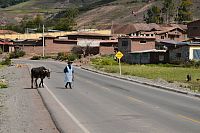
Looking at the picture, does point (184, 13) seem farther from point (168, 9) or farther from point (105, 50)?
point (105, 50)

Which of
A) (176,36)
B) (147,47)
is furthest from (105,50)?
(176,36)

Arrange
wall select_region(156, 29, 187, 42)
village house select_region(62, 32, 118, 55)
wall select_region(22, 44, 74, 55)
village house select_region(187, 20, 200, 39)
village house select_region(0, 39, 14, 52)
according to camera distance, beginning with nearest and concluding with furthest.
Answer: village house select_region(62, 32, 118, 55)
wall select_region(156, 29, 187, 42)
village house select_region(187, 20, 200, 39)
wall select_region(22, 44, 74, 55)
village house select_region(0, 39, 14, 52)

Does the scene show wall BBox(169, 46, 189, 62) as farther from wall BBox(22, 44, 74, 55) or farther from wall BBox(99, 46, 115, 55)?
wall BBox(22, 44, 74, 55)

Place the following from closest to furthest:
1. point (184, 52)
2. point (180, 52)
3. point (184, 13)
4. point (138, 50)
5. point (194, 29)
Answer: point (184, 52)
point (180, 52)
point (138, 50)
point (194, 29)
point (184, 13)

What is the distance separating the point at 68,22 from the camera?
173 meters

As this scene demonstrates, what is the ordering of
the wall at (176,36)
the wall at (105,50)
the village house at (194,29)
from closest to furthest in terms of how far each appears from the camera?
1. the wall at (105,50)
2. the wall at (176,36)
3. the village house at (194,29)

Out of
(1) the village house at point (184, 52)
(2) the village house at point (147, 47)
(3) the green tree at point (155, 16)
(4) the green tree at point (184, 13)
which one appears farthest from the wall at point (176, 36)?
(3) the green tree at point (155, 16)

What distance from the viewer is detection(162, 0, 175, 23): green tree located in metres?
165

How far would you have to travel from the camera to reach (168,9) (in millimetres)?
166375

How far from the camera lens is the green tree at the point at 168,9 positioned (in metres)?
165

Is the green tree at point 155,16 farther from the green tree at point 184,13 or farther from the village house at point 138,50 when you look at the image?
the village house at point 138,50

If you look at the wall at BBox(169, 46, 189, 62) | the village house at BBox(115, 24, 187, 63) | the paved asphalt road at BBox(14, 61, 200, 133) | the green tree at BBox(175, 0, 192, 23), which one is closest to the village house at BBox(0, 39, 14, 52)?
the village house at BBox(115, 24, 187, 63)

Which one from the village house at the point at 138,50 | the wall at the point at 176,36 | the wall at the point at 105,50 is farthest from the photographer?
the wall at the point at 176,36

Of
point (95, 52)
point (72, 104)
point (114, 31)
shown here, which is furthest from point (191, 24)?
point (72, 104)
